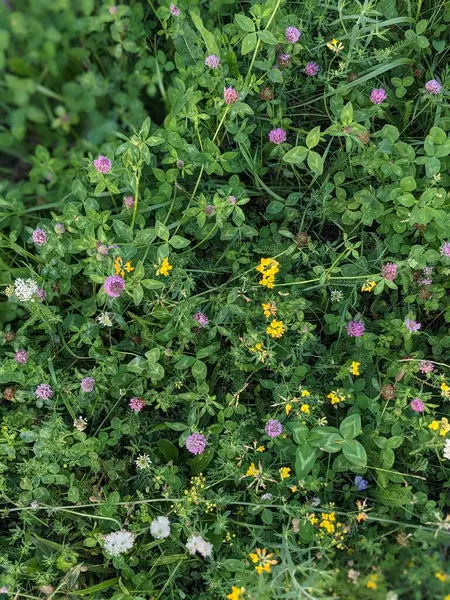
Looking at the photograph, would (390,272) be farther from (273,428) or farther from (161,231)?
(161,231)

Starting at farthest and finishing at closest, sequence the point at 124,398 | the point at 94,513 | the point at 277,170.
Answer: the point at 277,170
the point at 124,398
the point at 94,513

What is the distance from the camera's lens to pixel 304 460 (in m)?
2.17

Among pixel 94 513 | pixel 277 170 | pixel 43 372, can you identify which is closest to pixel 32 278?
pixel 43 372

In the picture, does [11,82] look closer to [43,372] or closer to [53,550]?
[43,372]

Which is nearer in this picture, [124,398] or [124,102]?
[124,398]

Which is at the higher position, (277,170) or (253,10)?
(253,10)

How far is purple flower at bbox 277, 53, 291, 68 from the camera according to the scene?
2.48 meters

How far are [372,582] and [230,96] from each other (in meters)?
1.81

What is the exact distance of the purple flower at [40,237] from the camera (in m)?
2.40

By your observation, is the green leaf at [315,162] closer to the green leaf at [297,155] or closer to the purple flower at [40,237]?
the green leaf at [297,155]

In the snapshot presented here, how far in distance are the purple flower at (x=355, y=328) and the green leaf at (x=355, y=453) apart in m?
0.47

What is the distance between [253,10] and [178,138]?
23.6 inches

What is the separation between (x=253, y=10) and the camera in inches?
91.4

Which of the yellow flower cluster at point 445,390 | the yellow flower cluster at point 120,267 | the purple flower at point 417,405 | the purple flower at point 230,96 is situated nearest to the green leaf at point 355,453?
the purple flower at point 417,405
